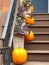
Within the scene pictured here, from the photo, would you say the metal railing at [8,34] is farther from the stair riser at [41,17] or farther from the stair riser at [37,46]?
the stair riser at [41,17]

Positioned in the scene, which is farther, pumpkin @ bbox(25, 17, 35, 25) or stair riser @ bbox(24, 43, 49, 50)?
pumpkin @ bbox(25, 17, 35, 25)

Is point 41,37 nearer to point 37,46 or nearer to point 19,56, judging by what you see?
point 37,46

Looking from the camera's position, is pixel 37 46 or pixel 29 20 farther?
pixel 29 20

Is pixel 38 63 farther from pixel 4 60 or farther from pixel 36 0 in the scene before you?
pixel 36 0

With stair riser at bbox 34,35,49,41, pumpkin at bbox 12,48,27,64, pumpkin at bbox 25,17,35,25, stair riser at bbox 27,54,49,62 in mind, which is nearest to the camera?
pumpkin at bbox 12,48,27,64

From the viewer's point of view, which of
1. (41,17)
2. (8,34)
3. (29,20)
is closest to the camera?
(8,34)

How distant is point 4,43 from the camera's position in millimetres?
2854

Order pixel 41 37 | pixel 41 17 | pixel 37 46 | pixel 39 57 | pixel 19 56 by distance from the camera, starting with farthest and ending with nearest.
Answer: pixel 41 17, pixel 41 37, pixel 37 46, pixel 39 57, pixel 19 56

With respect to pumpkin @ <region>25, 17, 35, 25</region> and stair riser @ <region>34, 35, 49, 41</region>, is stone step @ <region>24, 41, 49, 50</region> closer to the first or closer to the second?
stair riser @ <region>34, 35, 49, 41</region>

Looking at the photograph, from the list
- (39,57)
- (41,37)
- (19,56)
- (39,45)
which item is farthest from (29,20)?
(19,56)

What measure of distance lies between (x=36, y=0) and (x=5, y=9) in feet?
8.92

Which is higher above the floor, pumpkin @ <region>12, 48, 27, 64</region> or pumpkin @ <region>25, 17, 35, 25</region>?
pumpkin @ <region>25, 17, 35, 25</region>

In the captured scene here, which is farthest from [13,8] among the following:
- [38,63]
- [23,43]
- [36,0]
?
[36,0]

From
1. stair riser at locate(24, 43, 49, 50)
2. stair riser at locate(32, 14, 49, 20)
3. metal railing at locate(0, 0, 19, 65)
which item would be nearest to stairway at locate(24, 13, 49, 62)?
stair riser at locate(24, 43, 49, 50)
